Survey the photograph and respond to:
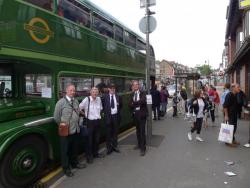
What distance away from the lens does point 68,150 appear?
5012 mm

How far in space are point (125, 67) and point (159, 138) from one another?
2750 mm

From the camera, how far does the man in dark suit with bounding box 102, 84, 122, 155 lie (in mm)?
6172

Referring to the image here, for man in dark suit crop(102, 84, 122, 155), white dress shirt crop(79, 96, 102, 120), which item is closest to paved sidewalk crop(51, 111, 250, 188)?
man in dark suit crop(102, 84, 122, 155)

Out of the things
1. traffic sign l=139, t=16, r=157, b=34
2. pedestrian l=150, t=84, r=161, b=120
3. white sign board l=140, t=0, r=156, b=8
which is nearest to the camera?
white sign board l=140, t=0, r=156, b=8

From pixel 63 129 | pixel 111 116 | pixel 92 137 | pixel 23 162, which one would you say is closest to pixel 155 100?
pixel 111 116

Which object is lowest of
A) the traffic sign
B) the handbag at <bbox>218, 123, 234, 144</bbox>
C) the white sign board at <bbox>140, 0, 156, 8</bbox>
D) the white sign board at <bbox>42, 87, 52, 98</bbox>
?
the handbag at <bbox>218, 123, 234, 144</bbox>

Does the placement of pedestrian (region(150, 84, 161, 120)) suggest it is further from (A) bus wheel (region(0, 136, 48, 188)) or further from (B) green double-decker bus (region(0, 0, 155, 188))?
(A) bus wheel (region(0, 136, 48, 188))

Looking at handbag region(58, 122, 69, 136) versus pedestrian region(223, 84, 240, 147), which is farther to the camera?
pedestrian region(223, 84, 240, 147)

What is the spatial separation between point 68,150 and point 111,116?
1570 millimetres

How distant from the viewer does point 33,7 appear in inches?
171

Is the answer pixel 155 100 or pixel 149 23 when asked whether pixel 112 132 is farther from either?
pixel 155 100

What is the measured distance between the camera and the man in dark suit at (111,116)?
6.17 metres

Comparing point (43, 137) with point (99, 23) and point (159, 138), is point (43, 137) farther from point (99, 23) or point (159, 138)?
point (159, 138)

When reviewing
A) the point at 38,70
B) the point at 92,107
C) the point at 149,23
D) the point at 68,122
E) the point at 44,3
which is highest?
the point at 149,23
